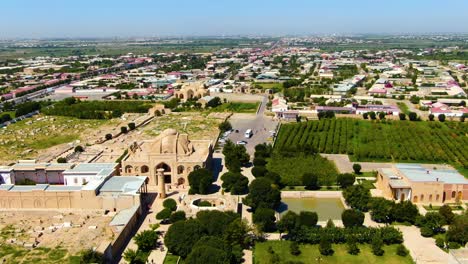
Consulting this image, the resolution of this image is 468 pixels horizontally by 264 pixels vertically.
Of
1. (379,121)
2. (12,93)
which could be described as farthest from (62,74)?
(379,121)

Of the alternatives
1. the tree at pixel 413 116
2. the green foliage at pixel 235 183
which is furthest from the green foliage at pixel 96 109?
the tree at pixel 413 116

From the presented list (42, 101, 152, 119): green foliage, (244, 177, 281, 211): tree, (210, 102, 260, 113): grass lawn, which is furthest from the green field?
(42, 101, 152, 119): green foliage

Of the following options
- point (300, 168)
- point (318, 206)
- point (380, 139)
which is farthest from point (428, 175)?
point (380, 139)

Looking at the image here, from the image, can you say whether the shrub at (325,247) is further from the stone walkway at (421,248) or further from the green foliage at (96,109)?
the green foliage at (96,109)

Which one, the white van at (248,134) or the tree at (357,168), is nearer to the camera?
the tree at (357,168)

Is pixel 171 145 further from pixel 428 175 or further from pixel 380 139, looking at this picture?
pixel 380 139

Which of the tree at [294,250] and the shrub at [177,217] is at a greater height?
the shrub at [177,217]
